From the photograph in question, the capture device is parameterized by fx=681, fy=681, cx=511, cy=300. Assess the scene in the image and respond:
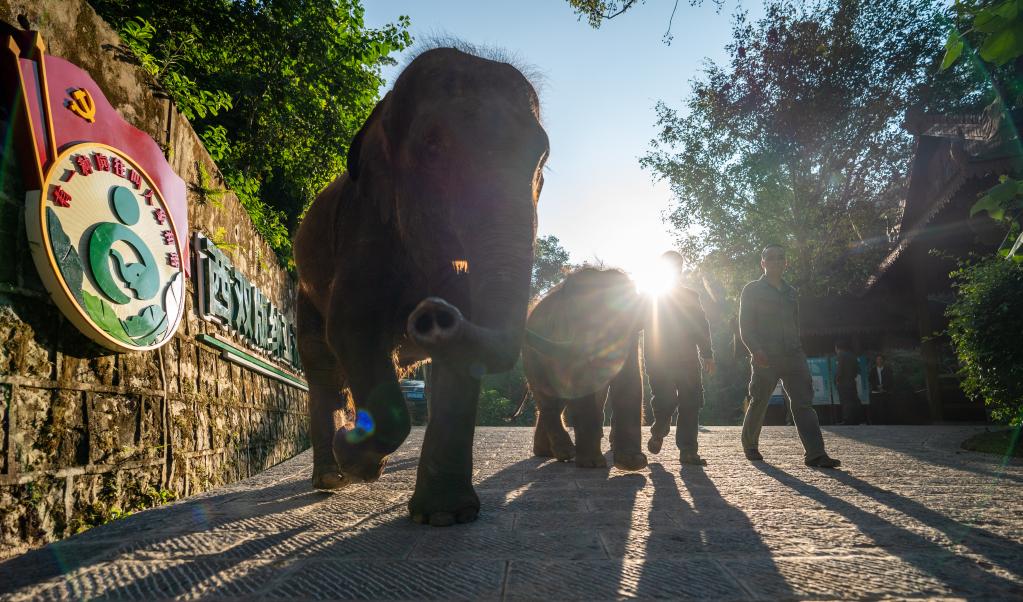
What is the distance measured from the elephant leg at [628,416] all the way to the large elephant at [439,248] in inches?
90.0

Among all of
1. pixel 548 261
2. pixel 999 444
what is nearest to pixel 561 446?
pixel 999 444

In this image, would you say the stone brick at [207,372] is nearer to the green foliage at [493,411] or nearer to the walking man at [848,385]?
the walking man at [848,385]

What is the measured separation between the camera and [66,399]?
10.7 ft

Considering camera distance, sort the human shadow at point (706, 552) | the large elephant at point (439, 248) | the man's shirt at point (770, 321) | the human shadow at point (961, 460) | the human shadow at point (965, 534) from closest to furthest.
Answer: the human shadow at point (706, 552)
the human shadow at point (965, 534)
the large elephant at point (439, 248)
the human shadow at point (961, 460)
the man's shirt at point (770, 321)

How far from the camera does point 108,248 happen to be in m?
3.70

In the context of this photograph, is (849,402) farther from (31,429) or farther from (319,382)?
(31,429)

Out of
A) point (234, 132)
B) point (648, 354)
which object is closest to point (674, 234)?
point (234, 132)

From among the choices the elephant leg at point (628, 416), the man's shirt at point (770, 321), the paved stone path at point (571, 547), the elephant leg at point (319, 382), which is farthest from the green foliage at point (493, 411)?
the paved stone path at point (571, 547)

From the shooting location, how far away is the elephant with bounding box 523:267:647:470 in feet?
18.5

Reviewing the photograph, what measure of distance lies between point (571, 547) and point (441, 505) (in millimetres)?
721

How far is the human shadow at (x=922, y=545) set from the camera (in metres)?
2.00

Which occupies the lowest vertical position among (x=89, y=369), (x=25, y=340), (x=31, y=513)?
(x=31, y=513)

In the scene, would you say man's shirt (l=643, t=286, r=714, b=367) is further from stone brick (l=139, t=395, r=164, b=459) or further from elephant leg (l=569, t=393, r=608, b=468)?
stone brick (l=139, t=395, r=164, b=459)

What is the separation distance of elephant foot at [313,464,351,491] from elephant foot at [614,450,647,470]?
2283mm
